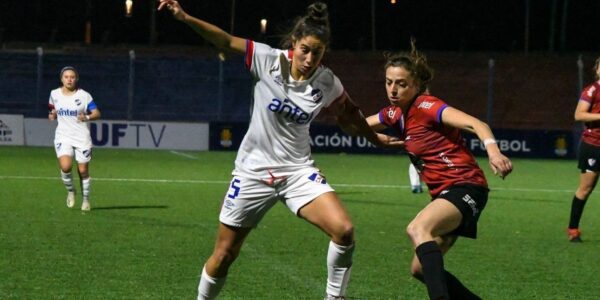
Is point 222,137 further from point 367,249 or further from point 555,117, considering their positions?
point 367,249

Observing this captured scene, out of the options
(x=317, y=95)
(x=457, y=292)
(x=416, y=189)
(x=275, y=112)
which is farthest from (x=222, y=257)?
(x=416, y=189)

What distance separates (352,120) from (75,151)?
27.2ft

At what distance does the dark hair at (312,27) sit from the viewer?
7.02 m

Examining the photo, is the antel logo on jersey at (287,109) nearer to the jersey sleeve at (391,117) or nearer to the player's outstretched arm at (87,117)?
the jersey sleeve at (391,117)

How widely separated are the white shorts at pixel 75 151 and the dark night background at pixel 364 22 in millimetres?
34446

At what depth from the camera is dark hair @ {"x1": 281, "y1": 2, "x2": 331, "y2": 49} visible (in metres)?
7.02

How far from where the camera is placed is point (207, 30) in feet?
22.1

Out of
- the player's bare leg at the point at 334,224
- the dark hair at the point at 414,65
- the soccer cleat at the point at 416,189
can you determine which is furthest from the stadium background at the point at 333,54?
the player's bare leg at the point at 334,224

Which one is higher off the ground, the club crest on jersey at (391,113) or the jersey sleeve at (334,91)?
the jersey sleeve at (334,91)

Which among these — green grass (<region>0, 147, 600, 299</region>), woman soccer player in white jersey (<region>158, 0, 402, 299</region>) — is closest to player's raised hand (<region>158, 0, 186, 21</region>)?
woman soccer player in white jersey (<region>158, 0, 402, 299</region>)

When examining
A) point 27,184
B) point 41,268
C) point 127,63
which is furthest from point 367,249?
point 127,63

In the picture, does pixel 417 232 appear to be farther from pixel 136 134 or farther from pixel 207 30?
pixel 136 134

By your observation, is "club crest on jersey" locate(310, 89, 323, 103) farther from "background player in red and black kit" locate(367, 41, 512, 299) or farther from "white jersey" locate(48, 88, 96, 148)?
"white jersey" locate(48, 88, 96, 148)

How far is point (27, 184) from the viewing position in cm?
1909
